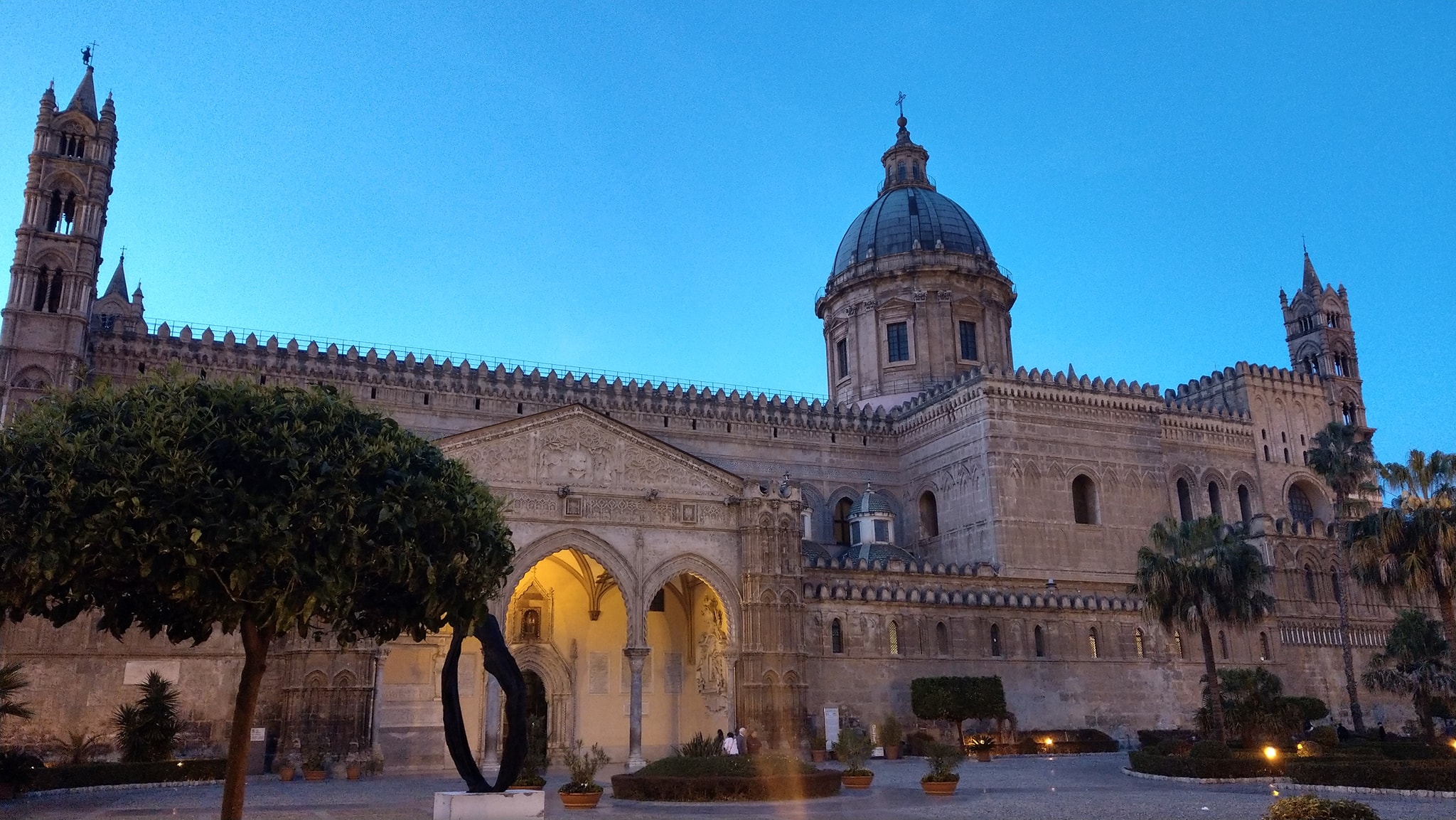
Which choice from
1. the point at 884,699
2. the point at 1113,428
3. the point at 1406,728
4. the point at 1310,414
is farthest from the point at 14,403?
the point at 1310,414

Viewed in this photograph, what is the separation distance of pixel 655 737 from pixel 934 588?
982cm

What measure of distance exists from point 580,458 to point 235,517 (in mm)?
17146

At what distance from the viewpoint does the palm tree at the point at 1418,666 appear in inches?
1118

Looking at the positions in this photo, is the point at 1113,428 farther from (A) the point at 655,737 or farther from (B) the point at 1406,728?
(A) the point at 655,737

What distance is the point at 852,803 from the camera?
19.6 meters

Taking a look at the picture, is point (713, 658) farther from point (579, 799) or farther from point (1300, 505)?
point (1300, 505)

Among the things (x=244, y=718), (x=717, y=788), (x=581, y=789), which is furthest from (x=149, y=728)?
(x=717, y=788)

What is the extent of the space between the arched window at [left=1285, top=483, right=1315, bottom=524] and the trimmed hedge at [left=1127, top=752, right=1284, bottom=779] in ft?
91.2

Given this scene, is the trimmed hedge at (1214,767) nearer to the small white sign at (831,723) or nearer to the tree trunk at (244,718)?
the small white sign at (831,723)

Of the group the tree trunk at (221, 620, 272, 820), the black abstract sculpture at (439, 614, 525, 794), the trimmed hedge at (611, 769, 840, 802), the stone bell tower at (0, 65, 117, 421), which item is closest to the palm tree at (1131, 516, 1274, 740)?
the trimmed hedge at (611, 769, 840, 802)

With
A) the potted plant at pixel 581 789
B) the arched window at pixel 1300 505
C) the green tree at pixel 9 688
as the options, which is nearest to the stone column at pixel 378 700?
the green tree at pixel 9 688

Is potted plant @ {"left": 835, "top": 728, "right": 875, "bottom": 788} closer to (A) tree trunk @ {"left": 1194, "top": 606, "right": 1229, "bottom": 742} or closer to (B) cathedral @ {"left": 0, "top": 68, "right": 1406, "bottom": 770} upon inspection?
(B) cathedral @ {"left": 0, "top": 68, "right": 1406, "bottom": 770}

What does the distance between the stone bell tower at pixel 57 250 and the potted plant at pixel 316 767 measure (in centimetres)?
1415

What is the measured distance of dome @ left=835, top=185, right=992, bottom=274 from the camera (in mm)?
50875
